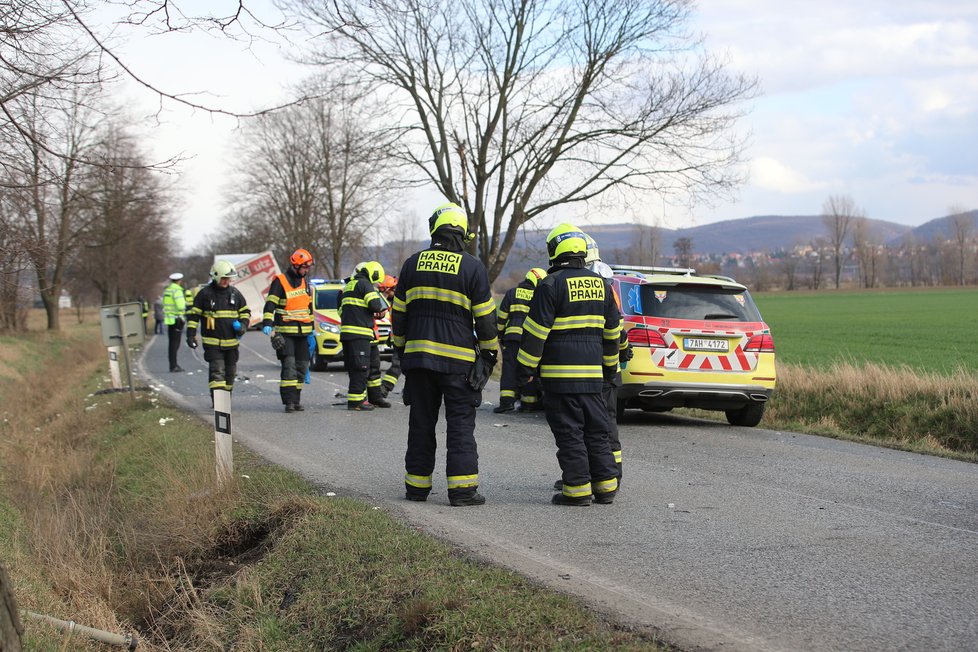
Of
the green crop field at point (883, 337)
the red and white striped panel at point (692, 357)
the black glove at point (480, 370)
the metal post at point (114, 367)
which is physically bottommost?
the green crop field at point (883, 337)

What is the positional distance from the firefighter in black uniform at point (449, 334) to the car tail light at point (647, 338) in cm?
473

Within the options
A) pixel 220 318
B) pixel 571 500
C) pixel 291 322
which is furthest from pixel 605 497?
pixel 220 318

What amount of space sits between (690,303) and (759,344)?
0.92 metres

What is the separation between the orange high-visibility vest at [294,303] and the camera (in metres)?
13.5

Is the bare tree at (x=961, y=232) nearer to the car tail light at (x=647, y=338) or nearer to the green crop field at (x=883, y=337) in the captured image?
the green crop field at (x=883, y=337)

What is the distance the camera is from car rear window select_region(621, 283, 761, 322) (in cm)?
1166

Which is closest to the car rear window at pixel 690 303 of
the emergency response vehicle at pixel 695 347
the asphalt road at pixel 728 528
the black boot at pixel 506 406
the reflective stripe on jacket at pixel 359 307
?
the emergency response vehicle at pixel 695 347

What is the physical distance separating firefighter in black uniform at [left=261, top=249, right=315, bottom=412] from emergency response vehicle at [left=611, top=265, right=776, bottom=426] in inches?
175

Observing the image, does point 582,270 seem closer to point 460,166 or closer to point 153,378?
point 153,378

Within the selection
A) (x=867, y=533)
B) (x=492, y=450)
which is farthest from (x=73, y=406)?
(x=867, y=533)

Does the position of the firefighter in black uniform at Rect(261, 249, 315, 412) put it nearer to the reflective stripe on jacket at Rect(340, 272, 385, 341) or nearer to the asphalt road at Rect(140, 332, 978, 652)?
the reflective stripe on jacket at Rect(340, 272, 385, 341)

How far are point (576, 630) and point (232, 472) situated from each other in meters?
4.58

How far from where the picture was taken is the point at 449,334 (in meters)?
7.03

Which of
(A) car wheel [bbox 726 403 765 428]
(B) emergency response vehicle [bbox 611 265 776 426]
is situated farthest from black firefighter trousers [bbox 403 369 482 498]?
(A) car wheel [bbox 726 403 765 428]
